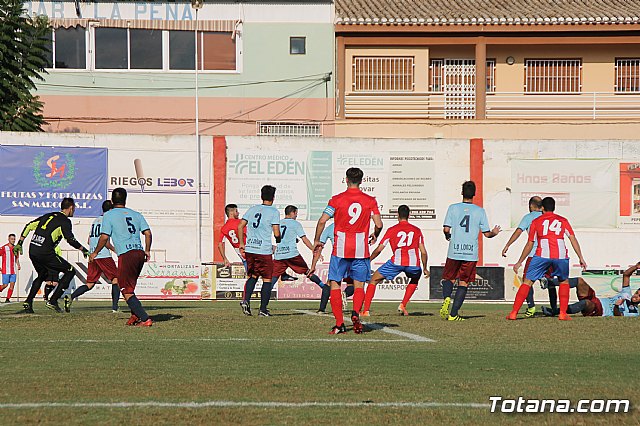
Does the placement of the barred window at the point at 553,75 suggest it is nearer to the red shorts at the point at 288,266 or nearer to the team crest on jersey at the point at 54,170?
the team crest on jersey at the point at 54,170

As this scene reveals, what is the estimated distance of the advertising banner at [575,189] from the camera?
1247 inches

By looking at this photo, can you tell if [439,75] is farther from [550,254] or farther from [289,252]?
[550,254]

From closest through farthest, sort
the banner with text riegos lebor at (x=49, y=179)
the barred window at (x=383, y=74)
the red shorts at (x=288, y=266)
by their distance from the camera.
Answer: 1. the red shorts at (x=288, y=266)
2. the banner with text riegos lebor at (x=49, y=179)
3. the barred window at (x=383, y=74)

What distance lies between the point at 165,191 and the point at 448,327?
58.4ft

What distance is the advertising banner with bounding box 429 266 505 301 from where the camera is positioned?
29078 mm

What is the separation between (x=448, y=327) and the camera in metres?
14.9

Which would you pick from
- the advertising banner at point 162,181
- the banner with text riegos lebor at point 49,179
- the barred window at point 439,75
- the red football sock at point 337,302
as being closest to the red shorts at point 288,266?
the red football sock at point 337,302

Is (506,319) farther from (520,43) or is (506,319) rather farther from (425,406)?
(520,43)

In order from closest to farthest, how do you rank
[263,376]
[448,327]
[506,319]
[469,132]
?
[263,376]
[448,327]
[506,319]
[469,132]

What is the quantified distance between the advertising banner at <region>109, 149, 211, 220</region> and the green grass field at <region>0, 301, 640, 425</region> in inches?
631

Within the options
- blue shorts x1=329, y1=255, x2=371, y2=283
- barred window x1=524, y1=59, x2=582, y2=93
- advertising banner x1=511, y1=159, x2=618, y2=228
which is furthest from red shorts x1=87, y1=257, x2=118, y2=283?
barred window x1=524, y1=59, x2=582, y2=93

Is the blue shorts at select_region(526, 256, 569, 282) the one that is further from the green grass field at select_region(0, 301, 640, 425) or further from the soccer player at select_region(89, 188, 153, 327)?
the soccer player at select_region(89, 188, 153, 327)

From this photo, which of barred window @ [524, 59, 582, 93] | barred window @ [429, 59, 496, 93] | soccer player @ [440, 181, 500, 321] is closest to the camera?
soccer player @ [440, 181, 500, 321]

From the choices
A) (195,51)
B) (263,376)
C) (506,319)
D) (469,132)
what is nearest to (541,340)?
(506,319)
